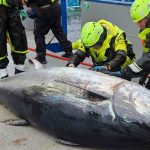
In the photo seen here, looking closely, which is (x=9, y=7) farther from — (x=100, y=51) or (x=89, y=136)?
(x=89, y=136)

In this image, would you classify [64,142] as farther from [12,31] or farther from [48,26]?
[48,26]

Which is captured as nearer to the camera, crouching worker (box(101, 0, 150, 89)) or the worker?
crouching worker (box(101, 0, 150, 89))

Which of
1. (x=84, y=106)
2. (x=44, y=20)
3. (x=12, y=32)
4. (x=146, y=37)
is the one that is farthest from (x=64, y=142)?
(x=44, y=20)

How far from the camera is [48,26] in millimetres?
7547

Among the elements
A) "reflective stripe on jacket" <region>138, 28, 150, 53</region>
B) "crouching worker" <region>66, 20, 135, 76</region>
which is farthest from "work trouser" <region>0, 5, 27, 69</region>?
"reflective stripe on jacket" <region>138, 28, 150, 53</region>

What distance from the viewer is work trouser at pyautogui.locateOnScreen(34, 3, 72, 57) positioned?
7375 mm

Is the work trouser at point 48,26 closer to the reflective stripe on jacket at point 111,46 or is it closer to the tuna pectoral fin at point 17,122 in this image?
the reflective stripe on jacket at point 111,46

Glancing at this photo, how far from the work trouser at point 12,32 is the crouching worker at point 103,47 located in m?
1.01

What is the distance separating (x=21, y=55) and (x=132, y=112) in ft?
9.77

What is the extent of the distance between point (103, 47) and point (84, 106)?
153cm

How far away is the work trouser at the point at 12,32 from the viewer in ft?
20.0

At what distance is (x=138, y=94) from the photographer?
389cm

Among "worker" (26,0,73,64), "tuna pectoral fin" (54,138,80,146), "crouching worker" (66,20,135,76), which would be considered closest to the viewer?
"tuna pectoral fin" (54,138,80,146)

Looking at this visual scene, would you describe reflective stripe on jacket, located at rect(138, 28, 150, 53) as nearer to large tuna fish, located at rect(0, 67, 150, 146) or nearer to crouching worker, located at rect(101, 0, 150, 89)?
crouching worker, located at rect(101, 0, 150, 89)
